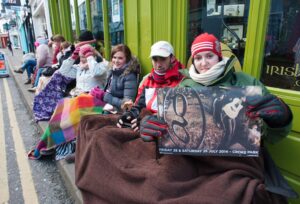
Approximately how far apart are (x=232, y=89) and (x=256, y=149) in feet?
1.17

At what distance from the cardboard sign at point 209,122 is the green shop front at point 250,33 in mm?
699

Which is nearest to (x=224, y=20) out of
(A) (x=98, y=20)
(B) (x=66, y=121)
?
(B) (x=66, y=121)

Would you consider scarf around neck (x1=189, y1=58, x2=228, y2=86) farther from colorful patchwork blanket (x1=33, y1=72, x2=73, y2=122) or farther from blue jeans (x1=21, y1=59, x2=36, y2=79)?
blue jeans (x1=21, y1=59, x2=36, y2=79)

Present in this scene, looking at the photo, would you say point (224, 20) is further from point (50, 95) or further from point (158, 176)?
point (50, 95)

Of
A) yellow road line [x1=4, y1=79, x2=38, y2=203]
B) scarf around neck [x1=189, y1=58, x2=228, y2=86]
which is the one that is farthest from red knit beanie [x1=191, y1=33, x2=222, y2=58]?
yellow road line [x1=4, y1=79, x2=38, y2=203]

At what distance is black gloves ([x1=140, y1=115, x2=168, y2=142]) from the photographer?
4.86ft

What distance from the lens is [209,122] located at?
1391 millimetres

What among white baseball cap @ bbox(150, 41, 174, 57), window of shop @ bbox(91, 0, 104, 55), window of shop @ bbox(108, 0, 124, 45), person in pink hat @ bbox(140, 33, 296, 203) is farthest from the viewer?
window of shop @ bbox(91, 0, 104, 55)

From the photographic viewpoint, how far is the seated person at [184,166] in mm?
1294

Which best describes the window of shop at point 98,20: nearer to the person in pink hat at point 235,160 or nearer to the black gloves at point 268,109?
the person in pink hat at point 235,160

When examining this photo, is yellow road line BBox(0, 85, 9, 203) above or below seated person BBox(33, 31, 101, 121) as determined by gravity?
A: below

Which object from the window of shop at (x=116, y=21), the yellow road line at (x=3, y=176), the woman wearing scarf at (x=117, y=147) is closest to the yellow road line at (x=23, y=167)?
the yellow road line at (x=3, y=176)

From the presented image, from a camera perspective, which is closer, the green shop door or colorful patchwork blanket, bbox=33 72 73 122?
the green shop door

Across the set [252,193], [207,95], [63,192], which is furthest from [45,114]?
[252,193]
